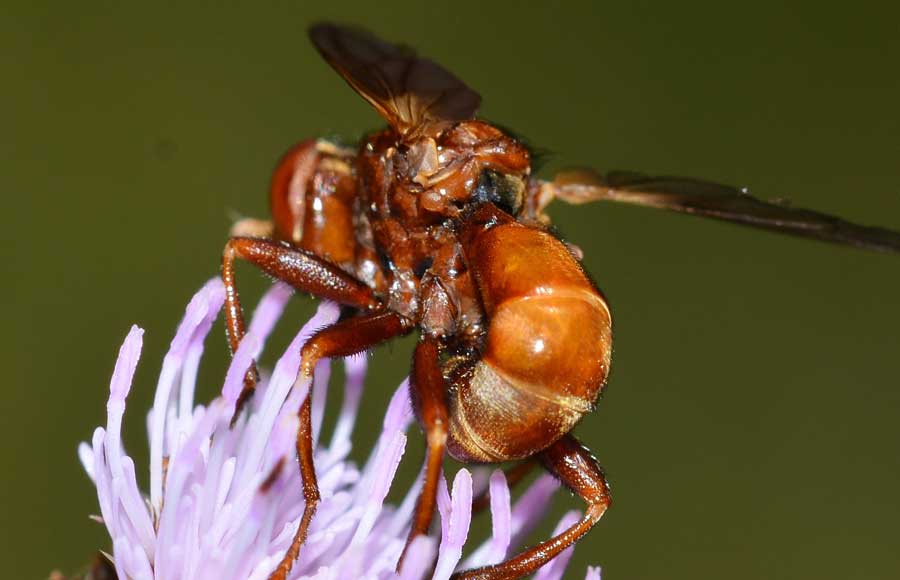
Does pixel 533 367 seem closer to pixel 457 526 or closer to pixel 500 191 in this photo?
pixel 457 526

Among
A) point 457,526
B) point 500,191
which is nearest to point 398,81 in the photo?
point 500,191

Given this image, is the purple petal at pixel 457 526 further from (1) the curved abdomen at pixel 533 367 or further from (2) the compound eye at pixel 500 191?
(2) the compound eye at pixel 500 191

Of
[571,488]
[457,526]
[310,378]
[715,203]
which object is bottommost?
[457,526]

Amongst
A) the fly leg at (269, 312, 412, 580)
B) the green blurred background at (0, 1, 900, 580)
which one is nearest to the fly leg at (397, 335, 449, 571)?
the fly leg at (269, 312, 412, 580)

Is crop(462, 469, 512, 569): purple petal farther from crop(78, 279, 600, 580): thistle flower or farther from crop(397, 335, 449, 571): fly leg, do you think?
crop(397, 335, 449, 571): fly leg

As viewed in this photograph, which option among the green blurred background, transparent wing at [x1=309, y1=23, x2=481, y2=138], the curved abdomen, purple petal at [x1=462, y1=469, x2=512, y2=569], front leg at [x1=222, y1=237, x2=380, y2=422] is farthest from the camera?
the green blurred background
